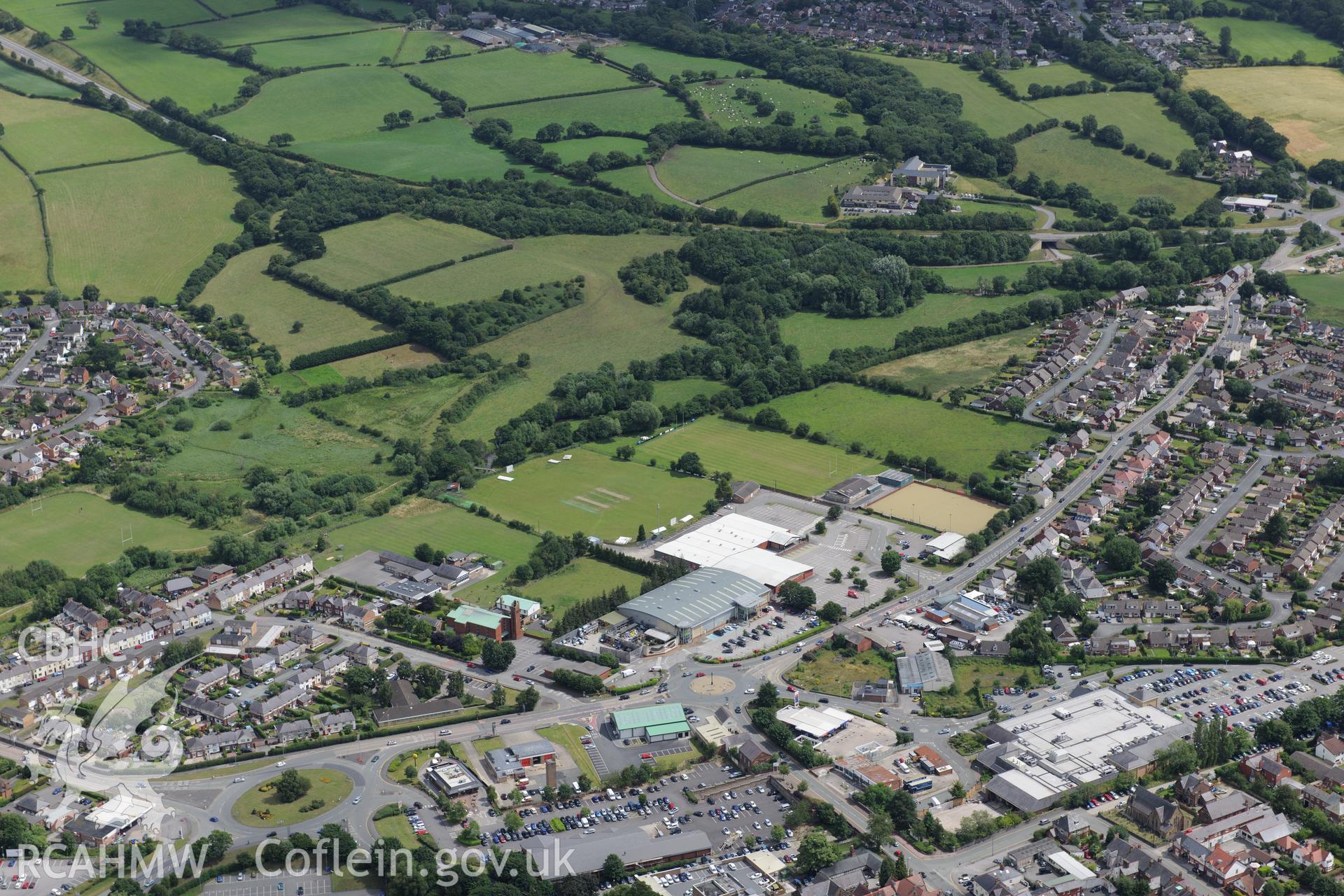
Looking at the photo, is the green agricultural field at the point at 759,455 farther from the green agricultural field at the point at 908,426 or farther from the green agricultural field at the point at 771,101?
the green agricultural field at the point at 771,101

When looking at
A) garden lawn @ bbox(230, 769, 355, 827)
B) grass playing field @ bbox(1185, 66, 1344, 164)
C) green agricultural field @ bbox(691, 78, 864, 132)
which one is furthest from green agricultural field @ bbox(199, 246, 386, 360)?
grass playing field @ bbox(1185, 66, 1344, 164)

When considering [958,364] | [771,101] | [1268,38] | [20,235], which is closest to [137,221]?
[20,235]

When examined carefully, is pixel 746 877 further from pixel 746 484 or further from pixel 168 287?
pixel 168 287

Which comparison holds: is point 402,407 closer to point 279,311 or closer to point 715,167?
point 279,311

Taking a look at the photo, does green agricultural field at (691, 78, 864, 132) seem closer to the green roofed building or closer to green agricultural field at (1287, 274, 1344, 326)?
green agricultural field at (1287, 274, 1344, 326)

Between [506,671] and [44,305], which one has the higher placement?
[506,671]

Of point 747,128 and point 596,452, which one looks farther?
point 747,128

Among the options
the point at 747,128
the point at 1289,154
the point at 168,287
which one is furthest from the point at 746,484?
the point at 1289,154

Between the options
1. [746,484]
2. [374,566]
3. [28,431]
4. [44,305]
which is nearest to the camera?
[374,566]

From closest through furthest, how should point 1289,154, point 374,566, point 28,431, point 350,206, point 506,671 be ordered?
point 506,671, point 374,566, point 28,431, point 350,206, point 1289,154
